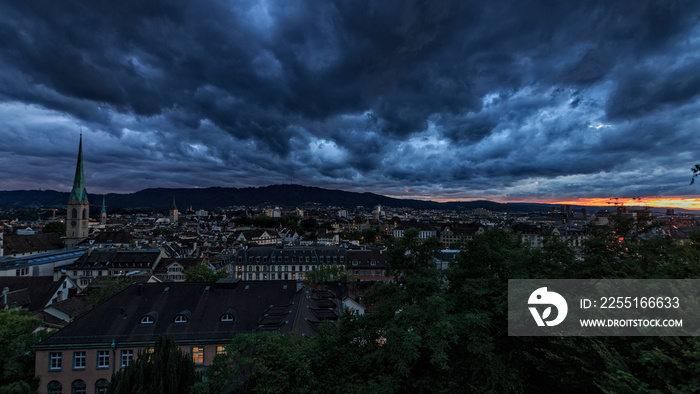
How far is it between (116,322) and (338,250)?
51329mm

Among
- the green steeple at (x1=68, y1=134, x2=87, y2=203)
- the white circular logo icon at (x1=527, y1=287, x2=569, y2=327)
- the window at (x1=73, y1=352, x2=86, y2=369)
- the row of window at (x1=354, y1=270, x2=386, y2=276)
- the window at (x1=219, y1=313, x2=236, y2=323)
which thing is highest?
the green steeple at (x1=68, y1=134, x2=87, y2=203)

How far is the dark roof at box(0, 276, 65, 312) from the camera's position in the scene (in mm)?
37281

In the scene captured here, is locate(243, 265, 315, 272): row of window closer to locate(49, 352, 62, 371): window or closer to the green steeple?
locate(49, 352, 62, 371): window

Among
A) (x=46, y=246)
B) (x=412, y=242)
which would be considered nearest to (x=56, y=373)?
(x=412, y=242)

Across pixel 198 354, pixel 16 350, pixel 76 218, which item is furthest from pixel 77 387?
pixel 76 218

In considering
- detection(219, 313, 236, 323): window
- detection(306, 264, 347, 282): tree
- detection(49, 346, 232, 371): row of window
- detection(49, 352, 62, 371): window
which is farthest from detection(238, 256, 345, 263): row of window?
detection(49, 352, 62, 371): window

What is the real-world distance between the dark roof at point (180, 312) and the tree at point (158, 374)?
657 centimetres

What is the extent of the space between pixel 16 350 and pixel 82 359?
4454 millimetres

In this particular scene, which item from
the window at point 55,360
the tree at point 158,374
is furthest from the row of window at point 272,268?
the tree at point 158,374

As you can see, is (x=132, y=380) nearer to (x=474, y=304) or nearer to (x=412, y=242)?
(x=412, y=242)

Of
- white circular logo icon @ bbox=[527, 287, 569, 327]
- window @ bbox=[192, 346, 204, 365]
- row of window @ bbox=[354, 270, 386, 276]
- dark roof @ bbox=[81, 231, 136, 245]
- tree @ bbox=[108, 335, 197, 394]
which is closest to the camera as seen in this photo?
white circular logo icon @ bbox=[527, 287, 569, 327]

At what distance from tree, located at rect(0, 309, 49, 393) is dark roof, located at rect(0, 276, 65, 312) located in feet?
57.1

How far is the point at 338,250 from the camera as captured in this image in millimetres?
74250

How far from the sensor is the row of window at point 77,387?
23453 mm
